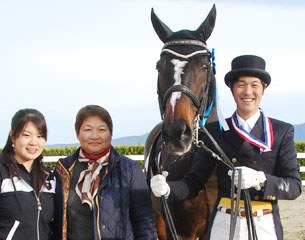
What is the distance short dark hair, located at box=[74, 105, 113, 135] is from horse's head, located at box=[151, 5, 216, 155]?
14.7 inches

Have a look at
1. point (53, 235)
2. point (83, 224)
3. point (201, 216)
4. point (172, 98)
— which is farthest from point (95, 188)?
point (201, 216)

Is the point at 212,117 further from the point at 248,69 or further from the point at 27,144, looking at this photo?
the point at 27,144

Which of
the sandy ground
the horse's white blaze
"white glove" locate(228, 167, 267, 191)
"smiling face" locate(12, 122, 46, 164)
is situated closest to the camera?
"white glove" locate(228, 167, 267, 191)

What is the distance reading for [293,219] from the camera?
356 inches

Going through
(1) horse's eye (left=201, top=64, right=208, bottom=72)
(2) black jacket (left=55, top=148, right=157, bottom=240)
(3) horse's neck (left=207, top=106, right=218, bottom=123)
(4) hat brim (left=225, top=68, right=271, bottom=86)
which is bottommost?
(2) black jacket (left=55, top=148, right=157, bottom=240)

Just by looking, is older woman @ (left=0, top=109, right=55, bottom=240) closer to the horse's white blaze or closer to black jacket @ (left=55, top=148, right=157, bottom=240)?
black jacket @ (left=55, top=148, right=157, bottom=240)

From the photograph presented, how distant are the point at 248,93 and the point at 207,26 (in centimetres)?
91

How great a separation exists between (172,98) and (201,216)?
1293 millimetres

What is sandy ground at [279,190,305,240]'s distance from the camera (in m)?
7.61

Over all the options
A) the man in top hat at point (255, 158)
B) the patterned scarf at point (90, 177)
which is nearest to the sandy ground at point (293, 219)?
the man in top hat at point (255, 158)

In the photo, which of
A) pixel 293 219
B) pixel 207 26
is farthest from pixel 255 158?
pixel 293 219

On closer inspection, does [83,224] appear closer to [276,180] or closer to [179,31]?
[276,180]

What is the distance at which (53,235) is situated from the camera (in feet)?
10.2

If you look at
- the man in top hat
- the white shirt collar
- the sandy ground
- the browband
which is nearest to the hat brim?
the man in top hat
